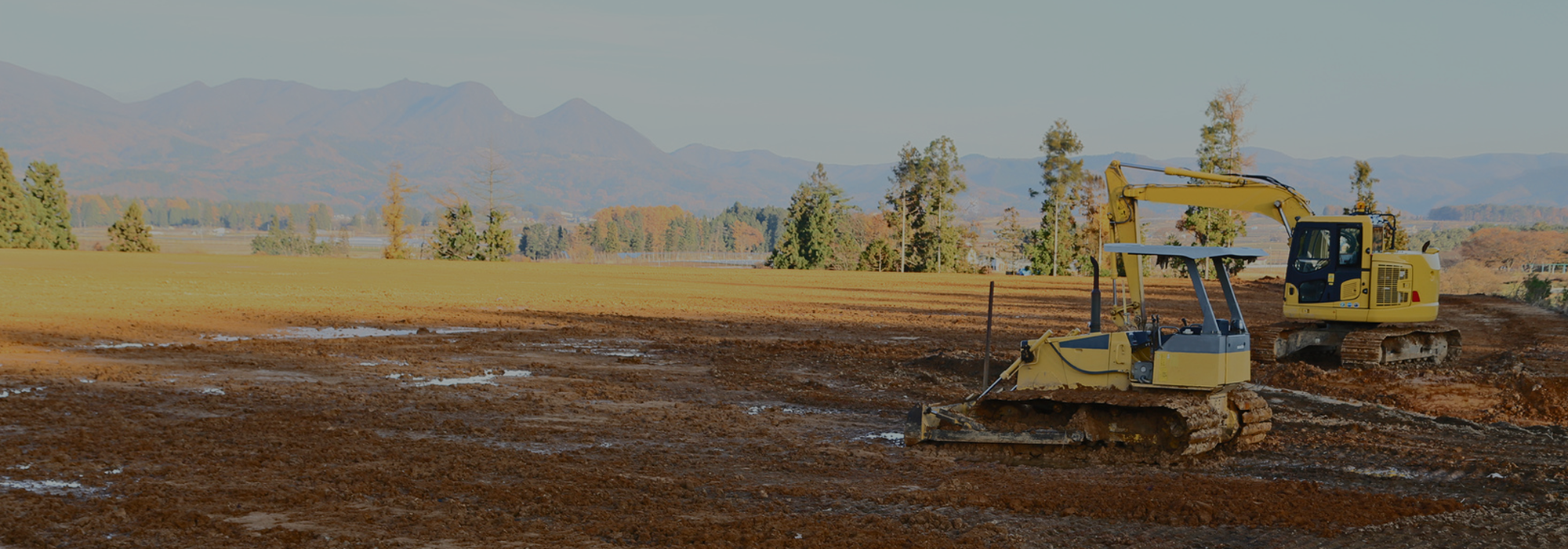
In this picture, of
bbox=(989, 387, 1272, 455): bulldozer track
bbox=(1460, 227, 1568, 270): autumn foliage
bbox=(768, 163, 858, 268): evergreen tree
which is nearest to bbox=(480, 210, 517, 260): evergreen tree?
bbox=(768, 163, 858, 268): evergreen tree

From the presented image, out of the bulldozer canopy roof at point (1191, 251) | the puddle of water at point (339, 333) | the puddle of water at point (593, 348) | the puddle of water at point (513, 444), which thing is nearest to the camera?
the bulldozer canopy roof at point (1191, 251)

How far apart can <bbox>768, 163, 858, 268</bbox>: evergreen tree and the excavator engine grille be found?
72.8m

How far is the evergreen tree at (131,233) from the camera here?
80125 mm

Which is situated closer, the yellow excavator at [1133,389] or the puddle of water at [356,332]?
the yellow excavator at [1133,389]

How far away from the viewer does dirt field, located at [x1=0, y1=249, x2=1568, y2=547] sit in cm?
842

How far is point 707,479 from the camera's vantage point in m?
10.3

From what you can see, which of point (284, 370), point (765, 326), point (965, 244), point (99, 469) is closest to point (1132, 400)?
point (99, 469)

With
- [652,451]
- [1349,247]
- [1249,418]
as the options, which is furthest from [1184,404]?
[1349,247]

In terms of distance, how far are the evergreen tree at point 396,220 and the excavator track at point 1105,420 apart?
8608 cm

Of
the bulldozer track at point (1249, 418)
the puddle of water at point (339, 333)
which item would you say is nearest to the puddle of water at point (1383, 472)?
the bulldozer track at point (1249, 418)

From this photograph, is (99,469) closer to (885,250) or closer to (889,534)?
(889,534)

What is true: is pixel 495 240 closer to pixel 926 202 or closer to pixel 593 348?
pixel 926 202

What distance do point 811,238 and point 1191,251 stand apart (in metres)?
81.0

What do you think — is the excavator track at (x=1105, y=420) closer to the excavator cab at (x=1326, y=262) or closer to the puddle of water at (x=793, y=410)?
the puddle of water at (x=793, y=410)
